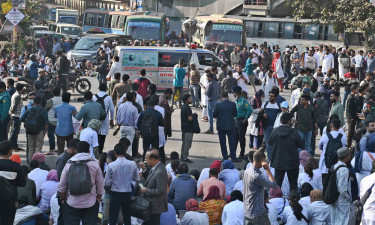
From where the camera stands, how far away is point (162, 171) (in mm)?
9820

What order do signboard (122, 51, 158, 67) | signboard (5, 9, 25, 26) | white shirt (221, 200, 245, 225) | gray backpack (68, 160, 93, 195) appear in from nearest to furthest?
1. gray backpack (68, 160, 93, 195)
2. white shirt (221, 200, 245, 225)
3. signboard (122, 51, 158, 67)
4. signboard (5, 9, 25, 26)

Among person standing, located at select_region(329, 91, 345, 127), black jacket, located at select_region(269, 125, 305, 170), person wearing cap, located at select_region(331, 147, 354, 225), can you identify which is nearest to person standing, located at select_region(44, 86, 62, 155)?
black jacket, located at select_region(269, 125, 305, 170)

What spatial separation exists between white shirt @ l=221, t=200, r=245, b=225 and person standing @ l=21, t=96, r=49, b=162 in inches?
233

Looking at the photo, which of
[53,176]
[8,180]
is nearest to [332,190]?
[53,176]

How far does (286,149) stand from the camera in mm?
12352

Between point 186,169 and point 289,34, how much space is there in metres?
32.5

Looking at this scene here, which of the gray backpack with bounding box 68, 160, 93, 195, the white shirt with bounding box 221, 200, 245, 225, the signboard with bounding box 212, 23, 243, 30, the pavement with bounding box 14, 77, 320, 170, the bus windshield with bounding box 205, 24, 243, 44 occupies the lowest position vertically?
the pavement with bounding box 14, 77, 320, 170

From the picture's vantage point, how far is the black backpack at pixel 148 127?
14570mm

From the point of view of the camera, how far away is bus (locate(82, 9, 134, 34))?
47.8 metres

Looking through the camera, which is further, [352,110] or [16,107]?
[352,110]

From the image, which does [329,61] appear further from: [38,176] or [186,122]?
[38,176]

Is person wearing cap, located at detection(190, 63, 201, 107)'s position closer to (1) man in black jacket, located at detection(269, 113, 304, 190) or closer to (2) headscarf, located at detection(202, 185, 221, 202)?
(1) man in black jacket, located at detection(269, 113, 304, 190)

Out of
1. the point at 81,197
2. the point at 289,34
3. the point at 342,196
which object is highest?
the point at 289,34

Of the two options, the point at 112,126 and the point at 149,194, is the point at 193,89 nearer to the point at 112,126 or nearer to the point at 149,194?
the point at 112,126
